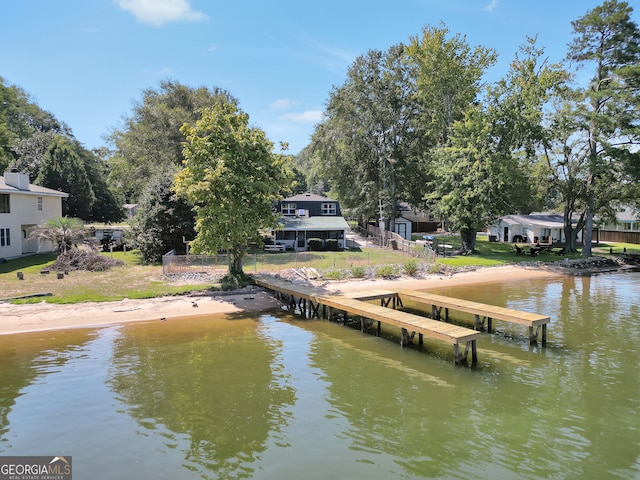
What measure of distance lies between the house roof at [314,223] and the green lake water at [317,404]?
2280cm

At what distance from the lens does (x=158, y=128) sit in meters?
41.2

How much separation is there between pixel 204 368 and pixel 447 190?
3193 centimetres

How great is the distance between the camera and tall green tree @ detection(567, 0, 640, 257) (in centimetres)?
3528

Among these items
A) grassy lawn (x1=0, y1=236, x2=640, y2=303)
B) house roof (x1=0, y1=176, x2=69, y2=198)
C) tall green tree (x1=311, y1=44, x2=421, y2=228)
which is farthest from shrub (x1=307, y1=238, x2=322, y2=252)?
house roof (x1=0, y1=176, x2=69, y2=198)

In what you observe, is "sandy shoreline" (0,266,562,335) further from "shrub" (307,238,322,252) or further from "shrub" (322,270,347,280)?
"shrub" (307,238,322,252)

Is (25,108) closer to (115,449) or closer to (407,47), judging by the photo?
(407,47)

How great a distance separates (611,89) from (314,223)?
96.3ft

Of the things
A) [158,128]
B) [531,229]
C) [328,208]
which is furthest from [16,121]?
[531,229]

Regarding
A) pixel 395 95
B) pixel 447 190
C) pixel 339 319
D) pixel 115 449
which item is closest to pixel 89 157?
pixel 395 95

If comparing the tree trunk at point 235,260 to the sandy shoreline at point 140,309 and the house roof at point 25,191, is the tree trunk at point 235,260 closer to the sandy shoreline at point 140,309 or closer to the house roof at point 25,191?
the sandy shoreline at point 140,309

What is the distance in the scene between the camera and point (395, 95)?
4541 cm

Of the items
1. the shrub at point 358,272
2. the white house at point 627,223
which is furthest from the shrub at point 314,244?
the white house at point 627,223

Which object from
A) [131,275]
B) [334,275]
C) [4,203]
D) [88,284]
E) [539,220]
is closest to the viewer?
[88,284]
